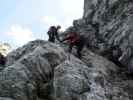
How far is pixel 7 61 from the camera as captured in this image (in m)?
34.6

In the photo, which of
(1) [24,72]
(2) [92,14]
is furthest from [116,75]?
(2) [92,14]

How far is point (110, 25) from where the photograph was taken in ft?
138

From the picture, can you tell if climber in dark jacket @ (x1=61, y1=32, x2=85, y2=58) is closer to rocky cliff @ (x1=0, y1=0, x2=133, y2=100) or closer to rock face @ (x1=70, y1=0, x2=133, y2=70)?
rocky cliff @ (x1=0, y1=0, x2=133, y2=100)

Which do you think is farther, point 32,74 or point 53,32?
point 53,32

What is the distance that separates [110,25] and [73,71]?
15.6 m

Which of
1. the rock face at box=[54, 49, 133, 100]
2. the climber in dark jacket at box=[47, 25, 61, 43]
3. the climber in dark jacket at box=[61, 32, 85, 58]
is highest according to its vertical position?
the climber in dark jacket at box=[47, 25, 61, 43]

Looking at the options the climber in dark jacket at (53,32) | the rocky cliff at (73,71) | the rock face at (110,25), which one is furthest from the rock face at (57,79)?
the climber in dark jacket at (53,32)

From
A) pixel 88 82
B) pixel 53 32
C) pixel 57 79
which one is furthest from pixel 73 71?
pixel 53 32

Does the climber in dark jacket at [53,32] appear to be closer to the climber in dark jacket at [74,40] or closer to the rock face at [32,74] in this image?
the rock face at [32,74]

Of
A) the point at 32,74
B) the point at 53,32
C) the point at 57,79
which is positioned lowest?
the point at 57,79

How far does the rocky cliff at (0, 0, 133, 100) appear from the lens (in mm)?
26047

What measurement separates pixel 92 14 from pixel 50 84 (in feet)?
78.7

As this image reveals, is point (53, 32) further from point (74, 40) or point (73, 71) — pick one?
point (73, 71)

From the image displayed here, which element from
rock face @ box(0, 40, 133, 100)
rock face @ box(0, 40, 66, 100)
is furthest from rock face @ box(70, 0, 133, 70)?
rock face @ box(0, 40, 66, 100)
